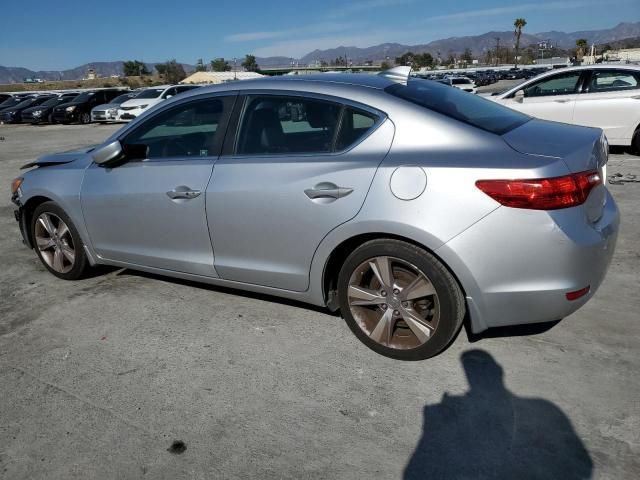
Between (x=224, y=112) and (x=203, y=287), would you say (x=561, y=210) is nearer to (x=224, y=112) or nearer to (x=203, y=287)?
(x=224, y=112)

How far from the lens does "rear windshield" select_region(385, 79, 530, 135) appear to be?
2986 millimetres

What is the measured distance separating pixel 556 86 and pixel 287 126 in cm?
753

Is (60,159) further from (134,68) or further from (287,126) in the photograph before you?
(134,68)

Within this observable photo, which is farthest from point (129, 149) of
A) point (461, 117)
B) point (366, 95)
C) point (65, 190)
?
point (461, 117)

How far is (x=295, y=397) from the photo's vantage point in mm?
2809

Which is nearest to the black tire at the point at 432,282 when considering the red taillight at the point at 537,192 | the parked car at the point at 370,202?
the parked car at the point at 370,202

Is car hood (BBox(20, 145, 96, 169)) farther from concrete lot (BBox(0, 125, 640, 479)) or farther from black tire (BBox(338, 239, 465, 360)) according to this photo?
black tire (BBox(338, 239, 465, 360))

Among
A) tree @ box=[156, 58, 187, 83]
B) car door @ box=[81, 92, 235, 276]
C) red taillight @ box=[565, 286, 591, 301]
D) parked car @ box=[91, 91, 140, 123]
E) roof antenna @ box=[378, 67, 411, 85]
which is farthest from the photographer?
tree @ box=[156, 58, 187, 83]

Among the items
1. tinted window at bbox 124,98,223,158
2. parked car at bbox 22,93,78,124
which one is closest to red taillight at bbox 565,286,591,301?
tinted window at bbox 124,98,223,158

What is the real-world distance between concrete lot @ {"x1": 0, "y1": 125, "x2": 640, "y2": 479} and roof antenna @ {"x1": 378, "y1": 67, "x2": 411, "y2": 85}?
1.66 m

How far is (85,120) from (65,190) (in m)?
24.2

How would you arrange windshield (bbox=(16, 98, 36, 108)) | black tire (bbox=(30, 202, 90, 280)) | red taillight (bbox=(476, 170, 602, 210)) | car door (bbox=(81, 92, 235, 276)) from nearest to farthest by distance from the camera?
1. red taillight (bbox=(476, 170, 602, 210))
2. car door (bbox=(81, 92, 235, 276))
3. black tire (bbox=(30, 202, 90, 280))
4. windshield (bbox=(16, 98, 36, 108))

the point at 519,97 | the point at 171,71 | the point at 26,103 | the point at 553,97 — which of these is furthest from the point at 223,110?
the point at 171,71

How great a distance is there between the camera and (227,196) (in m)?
3.33
